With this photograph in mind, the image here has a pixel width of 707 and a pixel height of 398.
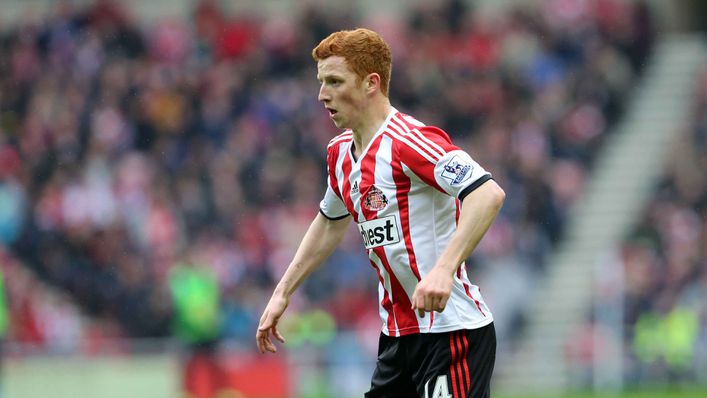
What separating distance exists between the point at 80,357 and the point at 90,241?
2233 millimetres

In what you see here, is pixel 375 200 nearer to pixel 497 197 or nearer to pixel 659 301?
pixel 497 197

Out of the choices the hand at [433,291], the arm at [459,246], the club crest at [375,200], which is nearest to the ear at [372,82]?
the club crest at [375,200]

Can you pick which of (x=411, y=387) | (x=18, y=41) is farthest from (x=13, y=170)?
(x=411, y=387)

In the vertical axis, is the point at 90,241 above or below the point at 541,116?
below

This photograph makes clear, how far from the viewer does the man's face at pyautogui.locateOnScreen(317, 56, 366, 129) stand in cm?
580

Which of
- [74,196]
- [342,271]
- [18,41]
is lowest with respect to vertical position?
[342,271]

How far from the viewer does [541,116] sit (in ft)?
67.1

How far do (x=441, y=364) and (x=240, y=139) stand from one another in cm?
1360

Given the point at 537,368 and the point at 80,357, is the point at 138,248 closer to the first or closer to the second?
the point at 80,357

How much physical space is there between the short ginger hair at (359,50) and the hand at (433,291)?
1.02 metres

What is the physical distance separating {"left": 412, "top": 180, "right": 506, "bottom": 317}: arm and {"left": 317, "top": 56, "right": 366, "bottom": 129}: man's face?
0.70 metres

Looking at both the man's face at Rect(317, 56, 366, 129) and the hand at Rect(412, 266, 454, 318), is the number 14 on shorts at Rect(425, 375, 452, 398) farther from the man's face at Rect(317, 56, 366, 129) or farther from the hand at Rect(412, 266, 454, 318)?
the man's face at Rect(317, 56, 366, 129)

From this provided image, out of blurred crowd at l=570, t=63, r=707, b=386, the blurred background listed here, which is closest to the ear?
the blurred background

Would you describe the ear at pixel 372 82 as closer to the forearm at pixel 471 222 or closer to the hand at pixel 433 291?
the forearm at pixel 471 222
